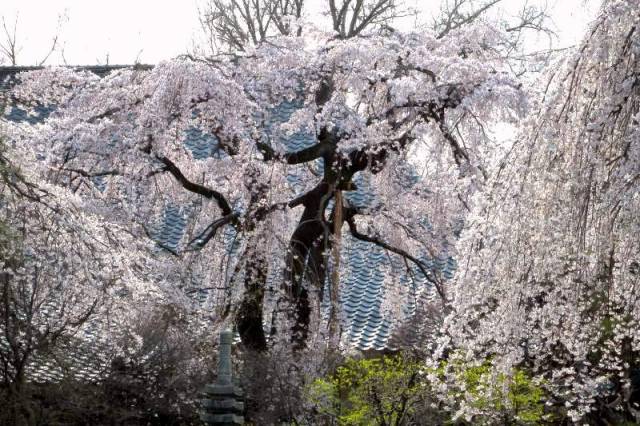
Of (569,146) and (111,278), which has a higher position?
(569,146)

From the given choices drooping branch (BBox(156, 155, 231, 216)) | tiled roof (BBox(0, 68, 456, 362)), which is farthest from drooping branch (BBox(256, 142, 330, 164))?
drooping branch (BBox(156, 155, 231, 216))

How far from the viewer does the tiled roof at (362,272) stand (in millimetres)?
12024

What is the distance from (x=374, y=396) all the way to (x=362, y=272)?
Result: 16.2 ft

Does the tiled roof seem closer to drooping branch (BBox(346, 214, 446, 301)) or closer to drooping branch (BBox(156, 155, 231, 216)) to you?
drooping branch (BBox(346, 214, 446, 301))

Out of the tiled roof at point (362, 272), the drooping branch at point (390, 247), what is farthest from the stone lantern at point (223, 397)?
the drooping branch at point (390, 247)

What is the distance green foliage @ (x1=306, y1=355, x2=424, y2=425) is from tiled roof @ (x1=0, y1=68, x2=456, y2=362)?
1.25 meters

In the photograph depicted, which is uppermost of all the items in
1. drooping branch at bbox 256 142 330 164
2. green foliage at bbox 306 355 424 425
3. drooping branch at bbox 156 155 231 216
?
drooping branch at bbox 256 142 330 164

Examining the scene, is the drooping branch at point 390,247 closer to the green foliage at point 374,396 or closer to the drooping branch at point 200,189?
the green foliage at point 374,396

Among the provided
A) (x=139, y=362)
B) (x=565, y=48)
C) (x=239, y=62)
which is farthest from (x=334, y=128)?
(x=565, y=48)

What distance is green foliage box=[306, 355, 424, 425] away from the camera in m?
9.45

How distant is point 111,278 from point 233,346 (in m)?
3.27

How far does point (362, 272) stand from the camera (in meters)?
14.4

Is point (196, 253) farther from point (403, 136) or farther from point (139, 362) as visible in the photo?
point (403, 136)

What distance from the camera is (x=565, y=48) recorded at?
5.14 m
